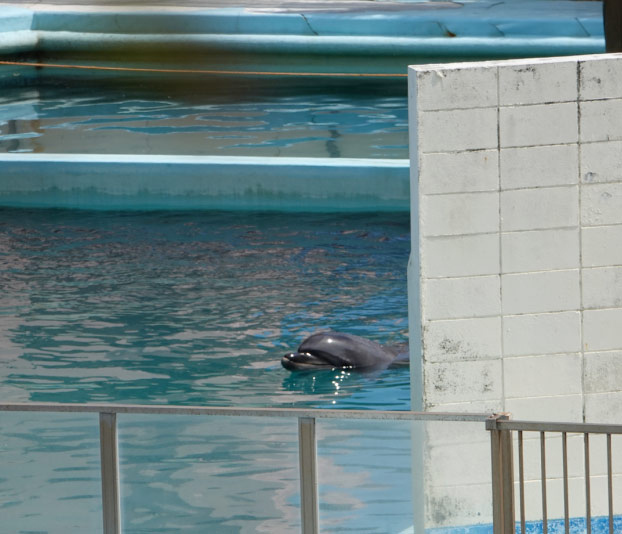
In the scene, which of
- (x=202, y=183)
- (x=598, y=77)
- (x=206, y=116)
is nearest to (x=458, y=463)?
(x=598, y=77)

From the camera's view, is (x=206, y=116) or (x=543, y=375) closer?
(x=543, y=375)

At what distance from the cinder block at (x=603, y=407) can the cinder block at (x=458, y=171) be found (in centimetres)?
90

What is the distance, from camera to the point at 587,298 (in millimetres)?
4238

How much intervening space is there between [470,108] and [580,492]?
1.47 metres

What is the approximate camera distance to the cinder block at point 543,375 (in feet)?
13.9

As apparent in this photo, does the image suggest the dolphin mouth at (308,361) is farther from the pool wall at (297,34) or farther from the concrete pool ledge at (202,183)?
the pool wall at (297,34)

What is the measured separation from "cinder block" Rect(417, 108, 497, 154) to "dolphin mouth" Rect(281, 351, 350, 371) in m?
2.86

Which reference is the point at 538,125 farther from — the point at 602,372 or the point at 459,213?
the point at 602,372

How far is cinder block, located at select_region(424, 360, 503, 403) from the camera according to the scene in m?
4.18

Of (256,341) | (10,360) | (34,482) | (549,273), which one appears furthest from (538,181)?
(10,360)

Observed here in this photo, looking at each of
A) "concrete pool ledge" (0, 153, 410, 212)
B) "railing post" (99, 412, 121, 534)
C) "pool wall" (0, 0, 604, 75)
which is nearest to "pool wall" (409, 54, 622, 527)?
"railing post" (99, 412, 121, 534)

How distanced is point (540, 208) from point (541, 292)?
30 cm

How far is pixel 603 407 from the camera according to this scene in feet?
14.3

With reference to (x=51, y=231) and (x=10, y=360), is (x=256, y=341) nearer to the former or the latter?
(x=10, y=360)
